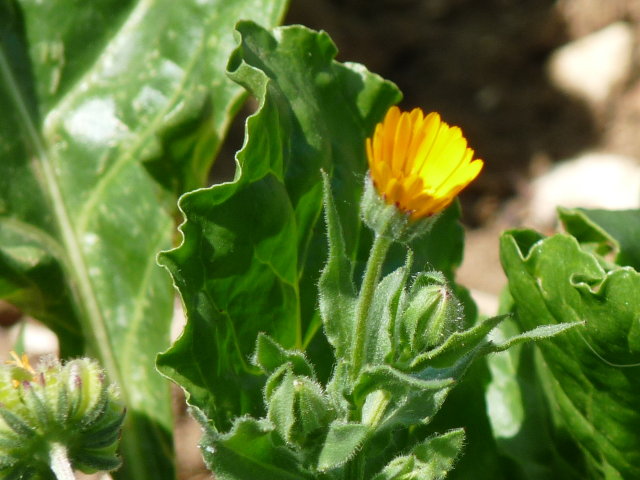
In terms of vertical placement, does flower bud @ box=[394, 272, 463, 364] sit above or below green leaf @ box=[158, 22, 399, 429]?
below

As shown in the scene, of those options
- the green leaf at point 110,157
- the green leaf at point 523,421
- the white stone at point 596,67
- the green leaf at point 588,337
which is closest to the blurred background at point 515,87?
the white stone at point 596,67

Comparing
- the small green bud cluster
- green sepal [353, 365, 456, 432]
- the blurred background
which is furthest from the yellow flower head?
the blurred background

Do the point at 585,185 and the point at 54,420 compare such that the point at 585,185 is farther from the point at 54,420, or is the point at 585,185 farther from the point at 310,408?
the point at 54,420

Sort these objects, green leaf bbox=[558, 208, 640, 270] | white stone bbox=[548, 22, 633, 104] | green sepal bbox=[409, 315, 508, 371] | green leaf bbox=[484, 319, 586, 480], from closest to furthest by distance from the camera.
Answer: green sepal bbox=[409, 315, 508, 371] → green leaf bbox=[558, 208, 640, 270] → green leaf bbox=[484, 319, 586, 480] → white stone bbox=[548, 22, 633, 104]

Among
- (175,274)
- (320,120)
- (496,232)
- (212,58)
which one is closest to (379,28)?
(496,232)

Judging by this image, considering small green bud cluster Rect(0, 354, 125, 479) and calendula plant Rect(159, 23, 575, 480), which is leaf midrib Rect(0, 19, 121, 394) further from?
small green bud cluster Rect(0, 354, 125, 479)

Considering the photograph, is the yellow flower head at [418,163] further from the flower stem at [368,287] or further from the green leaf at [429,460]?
the green leaf at [429,460]
